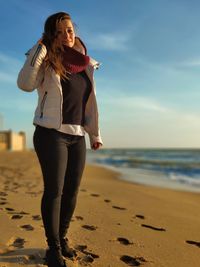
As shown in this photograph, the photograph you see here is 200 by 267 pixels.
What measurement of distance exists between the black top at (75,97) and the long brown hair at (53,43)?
3.7 inches

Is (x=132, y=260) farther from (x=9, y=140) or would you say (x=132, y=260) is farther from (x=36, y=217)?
(x=9, y=140)

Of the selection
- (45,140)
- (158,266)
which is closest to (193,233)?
(158,266)

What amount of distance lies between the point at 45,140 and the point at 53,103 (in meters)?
0.27

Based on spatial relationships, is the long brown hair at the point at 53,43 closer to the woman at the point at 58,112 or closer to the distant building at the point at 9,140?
the woman at the point at 58,112

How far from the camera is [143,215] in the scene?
14.8 ft

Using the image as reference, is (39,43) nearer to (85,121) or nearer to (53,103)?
(53,103)

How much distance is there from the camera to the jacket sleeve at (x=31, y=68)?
235cm

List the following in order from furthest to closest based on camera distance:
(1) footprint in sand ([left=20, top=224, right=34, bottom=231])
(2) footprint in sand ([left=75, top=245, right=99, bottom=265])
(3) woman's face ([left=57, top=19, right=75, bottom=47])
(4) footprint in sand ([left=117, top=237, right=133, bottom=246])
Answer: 1. (1) footprint in sand ([left=20, top=224, right=34, bottom=231])
2. (4) footprint in sand ([left=117, top=237, right=133, bottom=246])
3. (2) footprint in sand ([left=75, top=245, right=99, bottom=265])
4. (3) woman's face ([left=57, top=19, right=75, bottom=47])

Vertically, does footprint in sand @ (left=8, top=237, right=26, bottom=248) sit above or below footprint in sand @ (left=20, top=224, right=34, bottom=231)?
below

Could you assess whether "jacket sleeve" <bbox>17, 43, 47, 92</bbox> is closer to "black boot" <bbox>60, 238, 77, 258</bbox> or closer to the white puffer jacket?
the white puffer jacket

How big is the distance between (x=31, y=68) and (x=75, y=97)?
399 millimetres

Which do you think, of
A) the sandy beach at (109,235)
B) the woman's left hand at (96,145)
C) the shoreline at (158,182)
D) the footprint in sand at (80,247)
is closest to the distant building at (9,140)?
the shoreline at (158,182)

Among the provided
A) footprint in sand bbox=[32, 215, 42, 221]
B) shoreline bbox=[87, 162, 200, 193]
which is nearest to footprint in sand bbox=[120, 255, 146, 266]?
footprint in sand bbox=[32, 215, 42, 221]

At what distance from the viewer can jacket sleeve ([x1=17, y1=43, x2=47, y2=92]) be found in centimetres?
235
